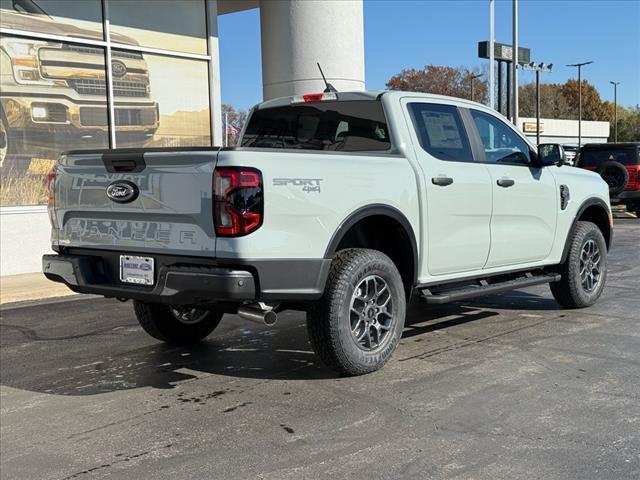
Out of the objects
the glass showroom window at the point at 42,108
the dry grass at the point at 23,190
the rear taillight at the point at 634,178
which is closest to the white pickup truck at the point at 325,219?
the dry grass at the point at 23,190

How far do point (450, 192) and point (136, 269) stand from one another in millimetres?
2466

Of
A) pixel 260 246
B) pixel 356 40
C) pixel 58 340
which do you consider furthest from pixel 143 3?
pixel 260 246

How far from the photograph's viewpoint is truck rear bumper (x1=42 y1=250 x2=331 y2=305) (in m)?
4.25

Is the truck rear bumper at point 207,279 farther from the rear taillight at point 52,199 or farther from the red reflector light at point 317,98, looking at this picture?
the red reflector light at point 317,98

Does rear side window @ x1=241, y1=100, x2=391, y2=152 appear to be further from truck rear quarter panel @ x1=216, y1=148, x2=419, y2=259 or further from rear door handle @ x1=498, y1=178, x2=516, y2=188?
rear door handle @ x1=498, y1=178, x2=516, y2=188

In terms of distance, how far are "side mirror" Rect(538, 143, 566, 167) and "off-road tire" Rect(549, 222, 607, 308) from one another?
901 millimetres

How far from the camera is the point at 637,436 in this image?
388cm

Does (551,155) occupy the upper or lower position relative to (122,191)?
upper

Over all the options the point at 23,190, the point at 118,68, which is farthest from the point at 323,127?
the point at 118,68

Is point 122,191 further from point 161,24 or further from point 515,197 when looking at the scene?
point 161,24

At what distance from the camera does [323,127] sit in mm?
5980

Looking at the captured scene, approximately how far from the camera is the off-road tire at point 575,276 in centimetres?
710

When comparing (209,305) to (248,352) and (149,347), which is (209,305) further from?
(149,347)

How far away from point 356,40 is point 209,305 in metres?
10.2
